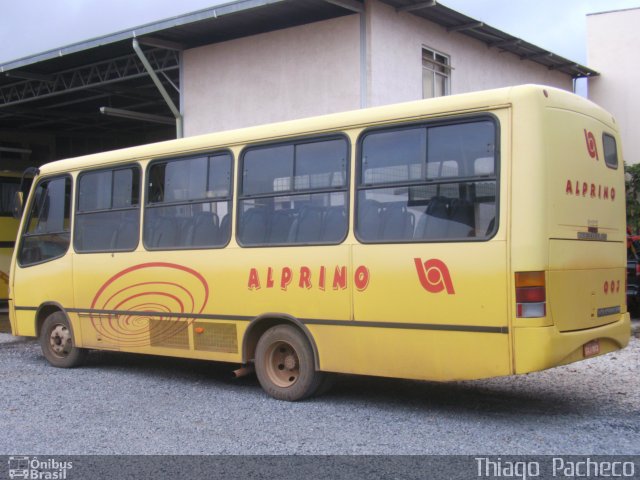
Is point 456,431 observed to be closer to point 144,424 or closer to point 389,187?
point 389,187

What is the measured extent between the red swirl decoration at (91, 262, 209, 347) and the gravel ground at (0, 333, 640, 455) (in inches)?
22.0

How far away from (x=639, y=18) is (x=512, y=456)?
16539 mm

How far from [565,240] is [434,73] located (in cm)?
827

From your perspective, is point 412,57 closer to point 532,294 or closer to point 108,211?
point 108,211

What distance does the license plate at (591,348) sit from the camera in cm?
618

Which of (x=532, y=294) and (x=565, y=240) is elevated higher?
(x=565, y=240)

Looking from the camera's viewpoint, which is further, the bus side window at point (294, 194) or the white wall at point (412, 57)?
the white wall at point (412, 57)

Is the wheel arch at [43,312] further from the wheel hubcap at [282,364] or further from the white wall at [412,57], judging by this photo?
the white wall at [412,57]

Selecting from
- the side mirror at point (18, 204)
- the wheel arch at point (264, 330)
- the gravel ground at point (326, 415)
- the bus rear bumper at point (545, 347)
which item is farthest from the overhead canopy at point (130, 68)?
the bus rear bumper at point (545, 347)

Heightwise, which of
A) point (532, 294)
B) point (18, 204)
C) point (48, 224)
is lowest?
point (532, 294)

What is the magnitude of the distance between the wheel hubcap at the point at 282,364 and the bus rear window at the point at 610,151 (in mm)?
3370

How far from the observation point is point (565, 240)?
5.99m

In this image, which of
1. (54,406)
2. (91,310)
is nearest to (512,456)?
(54,406)

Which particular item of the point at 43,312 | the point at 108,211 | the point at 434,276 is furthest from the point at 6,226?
the point at 434,276
